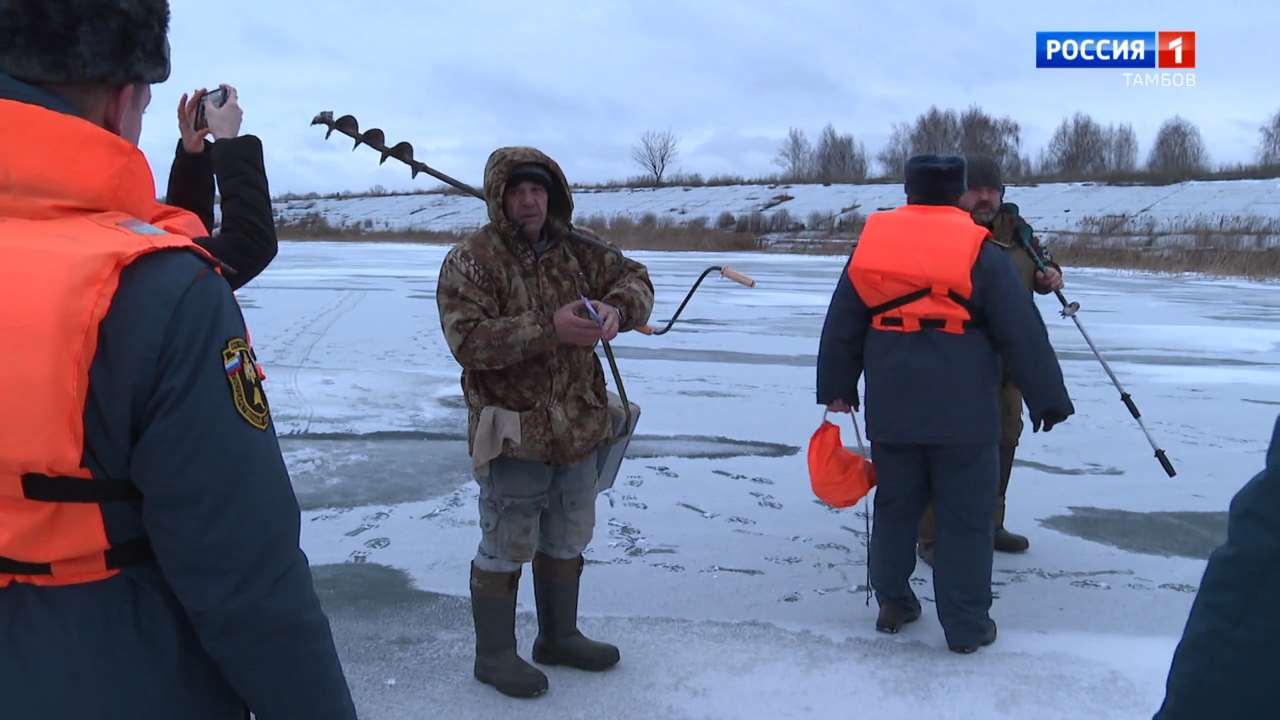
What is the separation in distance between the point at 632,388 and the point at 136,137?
623 cm

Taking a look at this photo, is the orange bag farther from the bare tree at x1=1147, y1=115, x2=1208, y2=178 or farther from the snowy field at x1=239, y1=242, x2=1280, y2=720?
the bare tree at x1=1147, y1=115, x2=1208, y2=178

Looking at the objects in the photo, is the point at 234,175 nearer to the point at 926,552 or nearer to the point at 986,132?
the point at 926,552

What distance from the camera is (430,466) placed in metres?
5.62

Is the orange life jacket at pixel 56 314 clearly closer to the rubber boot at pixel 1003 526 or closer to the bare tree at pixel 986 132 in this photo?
the rubber boot at pixel 1003 526

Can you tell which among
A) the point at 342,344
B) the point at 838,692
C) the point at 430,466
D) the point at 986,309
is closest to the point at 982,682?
the point at 838,692

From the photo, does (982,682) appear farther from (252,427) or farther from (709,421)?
(709,421)

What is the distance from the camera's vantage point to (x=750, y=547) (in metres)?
4.47

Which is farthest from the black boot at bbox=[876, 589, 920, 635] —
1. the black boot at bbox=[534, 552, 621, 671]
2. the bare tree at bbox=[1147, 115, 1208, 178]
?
the bare tree at bbox=[1147, 115, 1208, 178]

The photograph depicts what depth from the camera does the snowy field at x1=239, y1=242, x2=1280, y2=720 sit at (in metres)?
3.29

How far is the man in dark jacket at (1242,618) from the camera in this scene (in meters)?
1.20

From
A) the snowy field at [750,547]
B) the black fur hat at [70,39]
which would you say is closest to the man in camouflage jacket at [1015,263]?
the snowy field at [750,547]

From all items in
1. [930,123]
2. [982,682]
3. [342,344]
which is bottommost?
[982,682]

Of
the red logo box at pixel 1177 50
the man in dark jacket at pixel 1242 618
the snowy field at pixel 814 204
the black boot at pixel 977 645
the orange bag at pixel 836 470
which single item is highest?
the red logo box at pixel 1177 50

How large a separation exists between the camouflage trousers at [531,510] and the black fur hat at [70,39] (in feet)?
6.34
